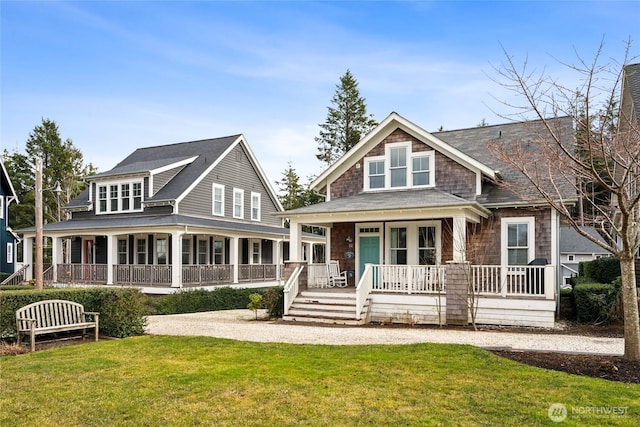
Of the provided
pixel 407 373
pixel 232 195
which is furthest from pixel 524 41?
pixel 232 195

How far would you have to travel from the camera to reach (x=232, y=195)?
2819 cm

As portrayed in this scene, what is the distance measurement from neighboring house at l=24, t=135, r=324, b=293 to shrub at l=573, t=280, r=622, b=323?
12.9 m

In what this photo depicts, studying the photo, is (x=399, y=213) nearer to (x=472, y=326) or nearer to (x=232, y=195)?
(x=472, y=326)

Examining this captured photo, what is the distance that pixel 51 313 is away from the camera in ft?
34.9

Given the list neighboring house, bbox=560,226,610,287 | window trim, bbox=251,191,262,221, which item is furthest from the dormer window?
neighboring house, bbox=560,226,610,287

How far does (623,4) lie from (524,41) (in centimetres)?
200

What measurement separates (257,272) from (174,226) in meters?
6.76

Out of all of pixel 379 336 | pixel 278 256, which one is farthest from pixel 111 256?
pixel 379 336

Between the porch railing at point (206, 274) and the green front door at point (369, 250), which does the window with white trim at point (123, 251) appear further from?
the green front door at point (369, 250)

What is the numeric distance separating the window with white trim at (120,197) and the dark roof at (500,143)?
15194mm

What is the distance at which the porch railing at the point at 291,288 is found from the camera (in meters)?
15.4

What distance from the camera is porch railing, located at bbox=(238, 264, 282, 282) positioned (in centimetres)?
2572

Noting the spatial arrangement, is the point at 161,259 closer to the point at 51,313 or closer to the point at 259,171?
the point at 259,171

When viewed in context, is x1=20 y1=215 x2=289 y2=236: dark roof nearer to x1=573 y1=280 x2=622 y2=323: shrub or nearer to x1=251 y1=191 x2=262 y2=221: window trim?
x1=251 y1=191 x2=262 y2=221: window trim
